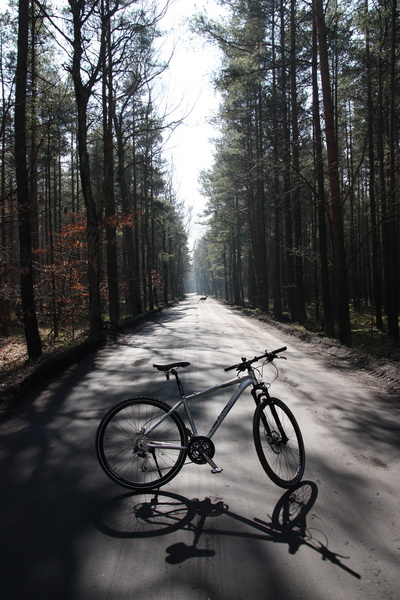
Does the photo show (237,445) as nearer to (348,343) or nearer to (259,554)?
(259,554)

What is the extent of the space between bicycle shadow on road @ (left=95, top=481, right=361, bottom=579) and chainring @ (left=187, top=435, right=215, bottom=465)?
321mm

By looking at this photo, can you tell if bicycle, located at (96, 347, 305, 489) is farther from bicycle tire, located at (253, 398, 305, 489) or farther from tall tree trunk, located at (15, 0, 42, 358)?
tall tree trunk, located at (15, 0, 42, 358)

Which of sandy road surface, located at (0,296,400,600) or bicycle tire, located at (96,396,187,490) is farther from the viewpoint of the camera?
bicycle tire, located at (96,396,187,490)

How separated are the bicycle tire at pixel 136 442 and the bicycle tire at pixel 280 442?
70 centimetres

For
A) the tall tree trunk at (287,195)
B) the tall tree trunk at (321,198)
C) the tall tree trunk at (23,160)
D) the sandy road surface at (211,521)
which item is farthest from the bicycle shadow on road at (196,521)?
the tall tree trunk at (287,195)

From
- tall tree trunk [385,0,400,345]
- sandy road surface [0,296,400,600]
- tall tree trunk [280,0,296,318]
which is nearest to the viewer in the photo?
sandy road surface [0,296,400,600]

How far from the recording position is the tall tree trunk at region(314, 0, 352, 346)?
12367mm

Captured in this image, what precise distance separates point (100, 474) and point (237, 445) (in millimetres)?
1444

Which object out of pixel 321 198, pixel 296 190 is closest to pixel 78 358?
pixel 321 198

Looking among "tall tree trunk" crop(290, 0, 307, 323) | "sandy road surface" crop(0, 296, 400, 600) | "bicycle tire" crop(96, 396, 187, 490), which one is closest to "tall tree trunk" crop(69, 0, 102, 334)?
"tall tree trunk" crop(290, 0, 307, 323)

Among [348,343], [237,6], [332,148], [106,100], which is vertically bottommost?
[348,343]

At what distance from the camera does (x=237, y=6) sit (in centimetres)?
1538

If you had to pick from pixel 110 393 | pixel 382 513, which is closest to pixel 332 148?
pixel 110 393

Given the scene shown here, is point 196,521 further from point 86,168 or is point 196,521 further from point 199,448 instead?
point 86,168
